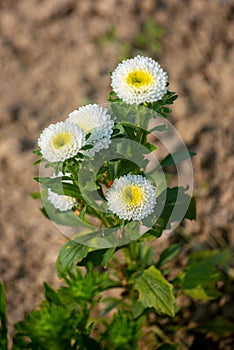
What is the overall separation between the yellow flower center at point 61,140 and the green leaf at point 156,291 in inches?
29.6

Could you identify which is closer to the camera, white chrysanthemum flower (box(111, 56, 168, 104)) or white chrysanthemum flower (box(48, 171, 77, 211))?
white chrysanthemum flower (box(111, 56, 168, 104))

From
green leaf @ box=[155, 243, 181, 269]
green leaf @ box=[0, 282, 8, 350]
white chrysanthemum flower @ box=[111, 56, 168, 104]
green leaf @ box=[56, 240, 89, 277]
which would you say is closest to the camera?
white chrysanthemum flower @ box=[111, 56, 168, 104]

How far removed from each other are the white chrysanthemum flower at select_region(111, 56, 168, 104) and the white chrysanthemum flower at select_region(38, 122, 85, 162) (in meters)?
0.21

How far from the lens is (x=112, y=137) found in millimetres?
1871

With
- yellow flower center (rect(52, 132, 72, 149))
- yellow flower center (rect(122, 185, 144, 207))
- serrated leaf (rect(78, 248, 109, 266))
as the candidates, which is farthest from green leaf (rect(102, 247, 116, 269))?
yellow flower center (rect(52, 132, 72, 149))

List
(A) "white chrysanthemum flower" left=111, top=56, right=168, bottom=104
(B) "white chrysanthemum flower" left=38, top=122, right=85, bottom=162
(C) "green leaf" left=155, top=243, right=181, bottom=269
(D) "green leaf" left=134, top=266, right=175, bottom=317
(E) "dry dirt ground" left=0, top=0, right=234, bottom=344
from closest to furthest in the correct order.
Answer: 1. (B) "white chrysanthemum flower" left=38, top=122, right=85, bottom=162
2. (A) "white chrysanthemum flower" left=111, top=56, right=168, bottom=104
3. (D) "green leaf" left=134, top=266, right=175, bottom=317
4. (C) "green leaf" left=155, top=243, right=181, bottom=269
5. (E) "dry dirt ground" left=0, top=0, right=234, bottom=344

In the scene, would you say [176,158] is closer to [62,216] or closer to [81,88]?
[62,216]

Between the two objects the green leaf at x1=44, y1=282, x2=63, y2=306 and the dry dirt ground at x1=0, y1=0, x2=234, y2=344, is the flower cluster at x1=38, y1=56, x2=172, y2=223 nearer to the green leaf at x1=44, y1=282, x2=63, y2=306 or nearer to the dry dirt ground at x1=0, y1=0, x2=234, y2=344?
the green leaf at x1=44, y1=282, x2=63, y2=306

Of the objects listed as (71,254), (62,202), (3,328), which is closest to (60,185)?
(62,202)

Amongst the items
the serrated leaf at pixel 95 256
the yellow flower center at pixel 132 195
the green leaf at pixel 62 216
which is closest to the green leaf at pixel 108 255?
the serrated leaf at pixel 95 256

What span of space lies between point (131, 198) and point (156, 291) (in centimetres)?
54

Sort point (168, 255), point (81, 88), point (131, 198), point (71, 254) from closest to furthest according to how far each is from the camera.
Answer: point (131, 198)
point (71, 254)
point (168, 255)
point (81, 88)

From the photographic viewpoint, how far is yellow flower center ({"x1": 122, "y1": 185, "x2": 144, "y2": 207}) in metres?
1.81

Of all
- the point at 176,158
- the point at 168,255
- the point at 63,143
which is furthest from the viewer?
the point at 168,255
